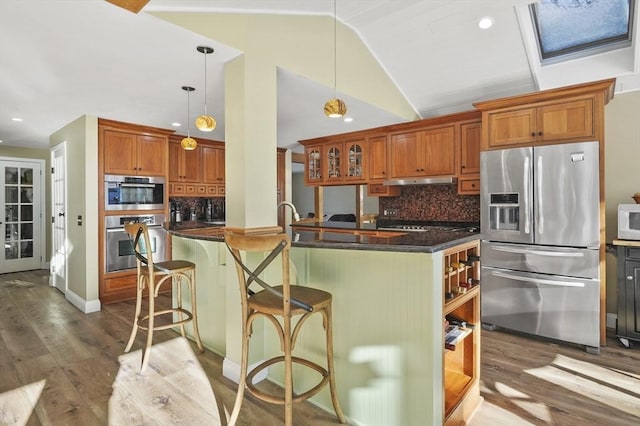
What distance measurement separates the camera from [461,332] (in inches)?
78.1

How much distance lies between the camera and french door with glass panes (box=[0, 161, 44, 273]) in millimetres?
6039

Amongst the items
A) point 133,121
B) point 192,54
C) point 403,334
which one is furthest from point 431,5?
point 133,121

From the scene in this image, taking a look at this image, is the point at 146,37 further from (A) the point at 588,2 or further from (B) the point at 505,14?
(A) the point at 588,2

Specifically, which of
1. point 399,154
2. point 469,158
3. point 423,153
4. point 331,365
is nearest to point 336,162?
point 399,154

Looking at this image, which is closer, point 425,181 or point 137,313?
point 137,313

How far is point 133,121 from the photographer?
433 centimetres

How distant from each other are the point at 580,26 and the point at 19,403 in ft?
18.0

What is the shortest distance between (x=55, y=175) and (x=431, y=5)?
5380 millimetres

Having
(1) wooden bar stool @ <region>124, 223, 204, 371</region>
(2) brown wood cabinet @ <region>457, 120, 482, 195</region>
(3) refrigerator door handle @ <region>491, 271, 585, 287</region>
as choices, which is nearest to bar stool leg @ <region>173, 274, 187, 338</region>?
(1) wooden bar stool @ <region>124, 223, 204, 371</region>

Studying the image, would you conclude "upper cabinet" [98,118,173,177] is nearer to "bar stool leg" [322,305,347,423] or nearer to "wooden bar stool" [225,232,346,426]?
"wooden bar stool" [225,232,346,426]

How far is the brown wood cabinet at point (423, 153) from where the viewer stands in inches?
165

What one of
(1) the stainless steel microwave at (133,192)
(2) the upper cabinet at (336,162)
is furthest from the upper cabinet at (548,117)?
(1) the stainless steel microwave at (133,192)

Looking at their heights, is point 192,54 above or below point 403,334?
above

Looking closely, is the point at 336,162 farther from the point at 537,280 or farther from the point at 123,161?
the point at 537,280
